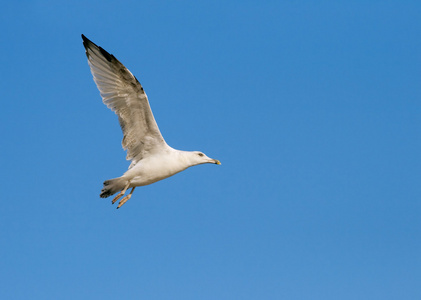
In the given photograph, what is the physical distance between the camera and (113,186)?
17.4 m

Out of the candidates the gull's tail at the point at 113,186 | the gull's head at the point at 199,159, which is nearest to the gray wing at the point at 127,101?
the gull's tail at the point at 113,186

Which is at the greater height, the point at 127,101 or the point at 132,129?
the point at 127,101

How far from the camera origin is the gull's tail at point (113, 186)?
57.1 feet

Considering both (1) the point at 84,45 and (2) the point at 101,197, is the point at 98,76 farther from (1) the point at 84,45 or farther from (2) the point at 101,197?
(2) the point at 101,197

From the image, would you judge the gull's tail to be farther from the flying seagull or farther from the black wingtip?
the black wingtip

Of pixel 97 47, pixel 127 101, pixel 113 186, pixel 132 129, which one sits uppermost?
pixel 97 47

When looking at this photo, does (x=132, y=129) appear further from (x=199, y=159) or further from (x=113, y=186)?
(x=199, y=159)

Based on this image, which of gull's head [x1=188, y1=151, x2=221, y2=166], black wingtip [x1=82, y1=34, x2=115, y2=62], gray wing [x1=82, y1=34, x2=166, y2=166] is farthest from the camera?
gull's head [x1=188, y1=151, x2=221, y2=166]

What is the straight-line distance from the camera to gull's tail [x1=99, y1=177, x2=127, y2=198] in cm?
1741

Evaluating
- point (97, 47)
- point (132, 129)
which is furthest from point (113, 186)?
point (97, 47)

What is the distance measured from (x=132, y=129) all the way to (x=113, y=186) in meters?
1.33

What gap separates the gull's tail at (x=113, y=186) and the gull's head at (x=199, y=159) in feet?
5.22

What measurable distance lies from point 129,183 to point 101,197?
2.31ft

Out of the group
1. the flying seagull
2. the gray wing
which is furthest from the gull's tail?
the gray wing
